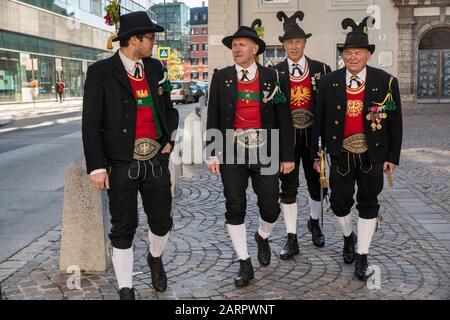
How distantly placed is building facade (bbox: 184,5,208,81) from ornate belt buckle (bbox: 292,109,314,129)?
133 m

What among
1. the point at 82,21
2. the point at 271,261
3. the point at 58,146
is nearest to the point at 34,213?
the point at 271,261

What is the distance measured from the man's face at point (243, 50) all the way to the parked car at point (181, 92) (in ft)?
99.2

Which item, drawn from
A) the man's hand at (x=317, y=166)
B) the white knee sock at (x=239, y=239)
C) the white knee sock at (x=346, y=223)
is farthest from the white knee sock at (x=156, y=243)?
the white knee sock at (x=346, y=223)

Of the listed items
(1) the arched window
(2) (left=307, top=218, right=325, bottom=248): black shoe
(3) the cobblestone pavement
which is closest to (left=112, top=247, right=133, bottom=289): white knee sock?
(3) the cobblestone pavement

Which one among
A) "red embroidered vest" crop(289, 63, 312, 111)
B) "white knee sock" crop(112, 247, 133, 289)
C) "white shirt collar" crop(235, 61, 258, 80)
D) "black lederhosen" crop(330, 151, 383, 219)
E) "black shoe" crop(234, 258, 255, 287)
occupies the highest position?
"white shirt collar" crop(235, 61, 258, 80)

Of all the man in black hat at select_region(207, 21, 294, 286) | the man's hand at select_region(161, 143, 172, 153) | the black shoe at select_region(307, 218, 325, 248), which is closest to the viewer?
the man's hand at select_region(161, 143, 172, 153)

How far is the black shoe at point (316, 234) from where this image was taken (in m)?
5.64

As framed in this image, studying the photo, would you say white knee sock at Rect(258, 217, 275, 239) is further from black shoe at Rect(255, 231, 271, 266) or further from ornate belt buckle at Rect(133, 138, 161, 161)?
ornate belt buckle at Rect(133, 138, 161, 161)

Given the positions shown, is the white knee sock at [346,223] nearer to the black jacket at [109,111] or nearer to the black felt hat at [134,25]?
the black jacket at [109,111]

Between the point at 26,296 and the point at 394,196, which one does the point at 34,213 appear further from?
the point at 394,196

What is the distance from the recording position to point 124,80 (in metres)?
4.03

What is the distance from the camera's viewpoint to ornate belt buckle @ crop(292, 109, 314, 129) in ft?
17.3

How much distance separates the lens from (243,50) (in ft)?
15.1
